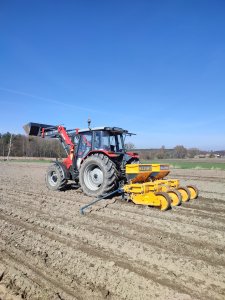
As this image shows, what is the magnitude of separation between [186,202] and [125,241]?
3.74 metres

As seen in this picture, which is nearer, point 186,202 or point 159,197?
point 159,197

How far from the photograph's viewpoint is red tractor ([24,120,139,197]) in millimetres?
7898

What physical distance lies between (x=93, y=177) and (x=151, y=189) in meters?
2.01

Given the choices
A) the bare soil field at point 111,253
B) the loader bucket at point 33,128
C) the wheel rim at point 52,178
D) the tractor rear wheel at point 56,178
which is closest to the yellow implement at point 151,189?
the bare soil field at point 111,253

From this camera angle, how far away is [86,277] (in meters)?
3.29

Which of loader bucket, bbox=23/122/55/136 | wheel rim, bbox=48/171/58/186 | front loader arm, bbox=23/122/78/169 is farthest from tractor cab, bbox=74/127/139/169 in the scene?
loader bucket, bbox=23/122/55/136

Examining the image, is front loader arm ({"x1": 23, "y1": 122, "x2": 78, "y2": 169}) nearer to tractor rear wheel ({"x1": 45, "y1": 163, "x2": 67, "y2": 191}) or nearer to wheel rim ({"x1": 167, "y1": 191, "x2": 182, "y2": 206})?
tractor rear wheel ({"x1": 45, "y1": 163, "x2": 67, "y2": 191})

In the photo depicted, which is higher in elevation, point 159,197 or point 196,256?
point 159,197

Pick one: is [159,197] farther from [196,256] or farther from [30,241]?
[30,241]

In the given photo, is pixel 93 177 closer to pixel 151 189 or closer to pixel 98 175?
pixel 98 175

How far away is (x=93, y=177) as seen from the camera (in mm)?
8383

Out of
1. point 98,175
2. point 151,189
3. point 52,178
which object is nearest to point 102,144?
point 98,175

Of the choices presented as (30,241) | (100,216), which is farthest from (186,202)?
(30,241)

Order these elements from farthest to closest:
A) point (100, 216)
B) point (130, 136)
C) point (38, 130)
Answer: point (38, 130), point (130, 136), point (100, 216)
